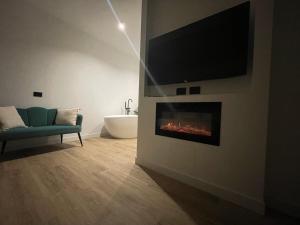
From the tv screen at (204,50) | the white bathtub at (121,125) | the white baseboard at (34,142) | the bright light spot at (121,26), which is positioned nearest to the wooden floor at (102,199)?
the white baseboard at (34,142)

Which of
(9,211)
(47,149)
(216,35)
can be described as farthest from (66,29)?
(9,211)

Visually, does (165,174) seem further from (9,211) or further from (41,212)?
(9,211)

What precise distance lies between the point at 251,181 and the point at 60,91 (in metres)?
3.71

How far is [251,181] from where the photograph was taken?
1.35m

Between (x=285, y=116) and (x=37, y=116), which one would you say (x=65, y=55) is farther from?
(x=285, y=116)

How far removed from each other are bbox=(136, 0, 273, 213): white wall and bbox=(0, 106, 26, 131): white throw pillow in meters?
2.16

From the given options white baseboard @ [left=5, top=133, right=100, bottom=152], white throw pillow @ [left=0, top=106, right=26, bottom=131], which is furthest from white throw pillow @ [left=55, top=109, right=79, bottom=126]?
white throw pillow @ [left=0, top=106, right=26, bottom=131]

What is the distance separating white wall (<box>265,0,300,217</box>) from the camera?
1.30 metres

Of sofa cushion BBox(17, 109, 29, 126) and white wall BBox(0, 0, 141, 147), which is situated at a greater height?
white wall BBox(0, 0, 141, 147)

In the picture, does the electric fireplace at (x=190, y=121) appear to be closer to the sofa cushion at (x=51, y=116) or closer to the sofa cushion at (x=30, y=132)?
the sofa cushion at (x=30, y=132)

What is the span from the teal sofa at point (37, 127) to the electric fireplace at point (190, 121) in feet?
5.98

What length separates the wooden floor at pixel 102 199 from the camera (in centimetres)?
119

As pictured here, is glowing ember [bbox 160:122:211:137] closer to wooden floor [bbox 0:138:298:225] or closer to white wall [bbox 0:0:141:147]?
wooden floor [bbox 0:138:298:225]

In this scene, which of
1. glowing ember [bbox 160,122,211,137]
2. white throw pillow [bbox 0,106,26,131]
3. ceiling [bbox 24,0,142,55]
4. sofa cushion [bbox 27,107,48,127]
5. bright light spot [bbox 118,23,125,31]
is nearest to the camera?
glowing ember [bbox 160,122,211,137]
